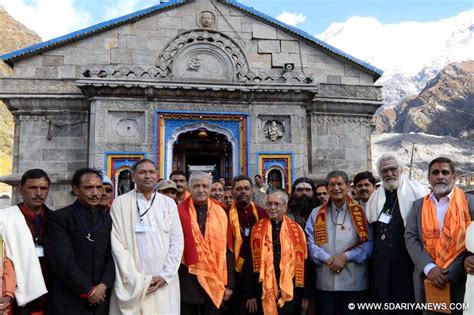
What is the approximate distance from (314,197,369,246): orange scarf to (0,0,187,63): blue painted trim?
8.97 m

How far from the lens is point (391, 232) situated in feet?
15.7

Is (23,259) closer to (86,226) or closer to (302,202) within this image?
(86,226)

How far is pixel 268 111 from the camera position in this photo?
11.4 meters

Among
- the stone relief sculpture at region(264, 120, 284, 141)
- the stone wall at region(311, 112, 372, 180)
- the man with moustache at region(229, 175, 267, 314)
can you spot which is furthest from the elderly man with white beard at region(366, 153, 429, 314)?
the stone wall at region(311, 112, 372, 180)

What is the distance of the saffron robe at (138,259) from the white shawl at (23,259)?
68cm

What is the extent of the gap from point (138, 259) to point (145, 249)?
11cm

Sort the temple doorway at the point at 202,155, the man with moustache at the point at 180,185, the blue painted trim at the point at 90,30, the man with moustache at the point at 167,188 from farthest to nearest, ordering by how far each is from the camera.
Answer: the temple doorway at the point at 202,155 → the blue painted trim at the point at 90,30 → the man with moustache at the point at 180,185 → the man with moustache at the point at 167,188

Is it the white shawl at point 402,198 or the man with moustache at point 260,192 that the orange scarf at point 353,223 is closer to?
the white shawl at point 402,198

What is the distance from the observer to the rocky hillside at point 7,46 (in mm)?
40666

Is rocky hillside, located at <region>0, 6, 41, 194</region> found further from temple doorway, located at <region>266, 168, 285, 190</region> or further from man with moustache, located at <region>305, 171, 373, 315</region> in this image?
man with moustache, located at <region>305, 171, 373, 315</region>

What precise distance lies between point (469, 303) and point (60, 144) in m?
10.4

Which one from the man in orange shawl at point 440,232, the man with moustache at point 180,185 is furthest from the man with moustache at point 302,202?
the man with moustache at point 180,185

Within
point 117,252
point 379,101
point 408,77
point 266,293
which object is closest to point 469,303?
point 266,293

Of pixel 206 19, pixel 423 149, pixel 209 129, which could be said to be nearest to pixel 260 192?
pixel 209 129
